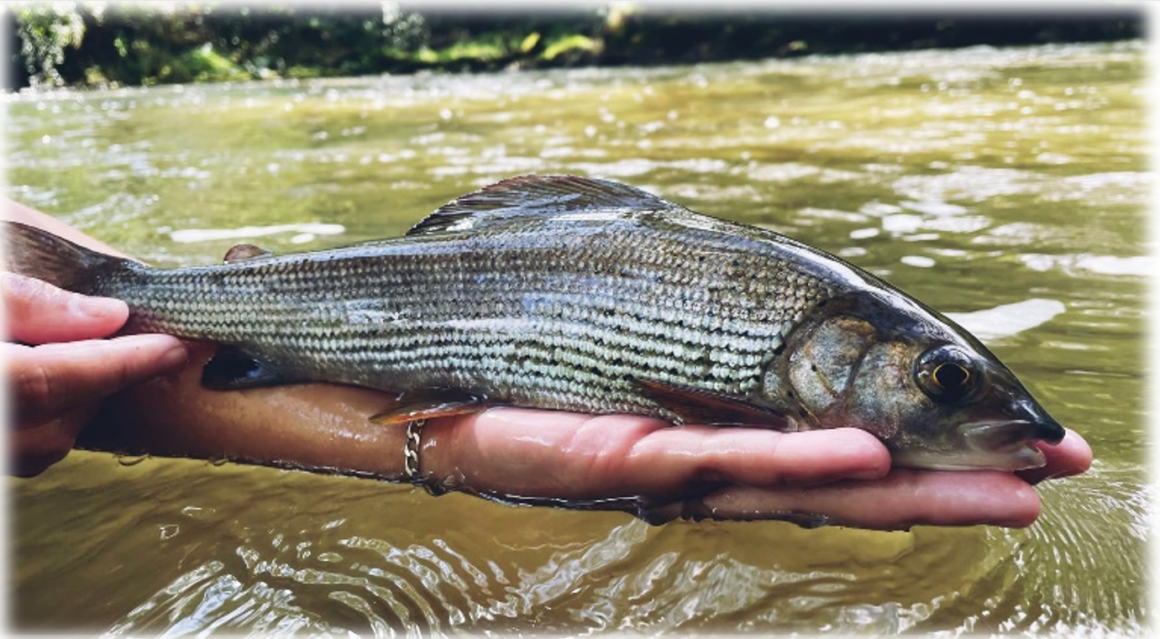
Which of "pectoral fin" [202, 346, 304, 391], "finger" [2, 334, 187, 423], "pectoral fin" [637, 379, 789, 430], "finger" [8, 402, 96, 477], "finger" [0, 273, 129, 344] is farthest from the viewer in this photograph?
"pectoral fin" [202, 346, 304, 391]

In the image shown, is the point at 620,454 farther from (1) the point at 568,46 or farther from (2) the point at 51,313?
(1) the point at 568,46

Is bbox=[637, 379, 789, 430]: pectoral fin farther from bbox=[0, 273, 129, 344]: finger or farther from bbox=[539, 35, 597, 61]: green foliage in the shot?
bbox=[539, 35, 597, 61]: green foliage

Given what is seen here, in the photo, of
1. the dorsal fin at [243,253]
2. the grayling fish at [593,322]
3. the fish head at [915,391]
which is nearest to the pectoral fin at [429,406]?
the grayling fish at [593,322]

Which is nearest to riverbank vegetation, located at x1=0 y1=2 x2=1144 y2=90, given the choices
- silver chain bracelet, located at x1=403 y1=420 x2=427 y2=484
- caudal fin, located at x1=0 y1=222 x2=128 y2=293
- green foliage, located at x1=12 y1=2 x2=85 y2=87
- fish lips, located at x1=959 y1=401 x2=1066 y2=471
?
green foliage, located at x1=12 y1=2 x2=85 y2=87

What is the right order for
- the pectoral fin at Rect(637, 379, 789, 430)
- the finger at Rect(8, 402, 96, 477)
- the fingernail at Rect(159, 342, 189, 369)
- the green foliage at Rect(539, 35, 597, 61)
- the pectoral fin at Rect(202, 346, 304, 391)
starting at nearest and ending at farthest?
the pectoral fin at Rect(637, 379, 789, 430)
the finger at Rect(8, 402, 96, 477)
the fingernail at Rect(159, 342, 189, 369)
the pectoral fin at Rect(202, 346, 304, 391)
the green foliage at Rect(539, 35, 597, 61)

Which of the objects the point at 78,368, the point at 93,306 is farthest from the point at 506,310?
the point at 93,306

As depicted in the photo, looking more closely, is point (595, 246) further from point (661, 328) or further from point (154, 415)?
point (154, 415)

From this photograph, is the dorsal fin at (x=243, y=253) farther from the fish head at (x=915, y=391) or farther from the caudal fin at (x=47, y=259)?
the fish head at (x=915, y=391)
